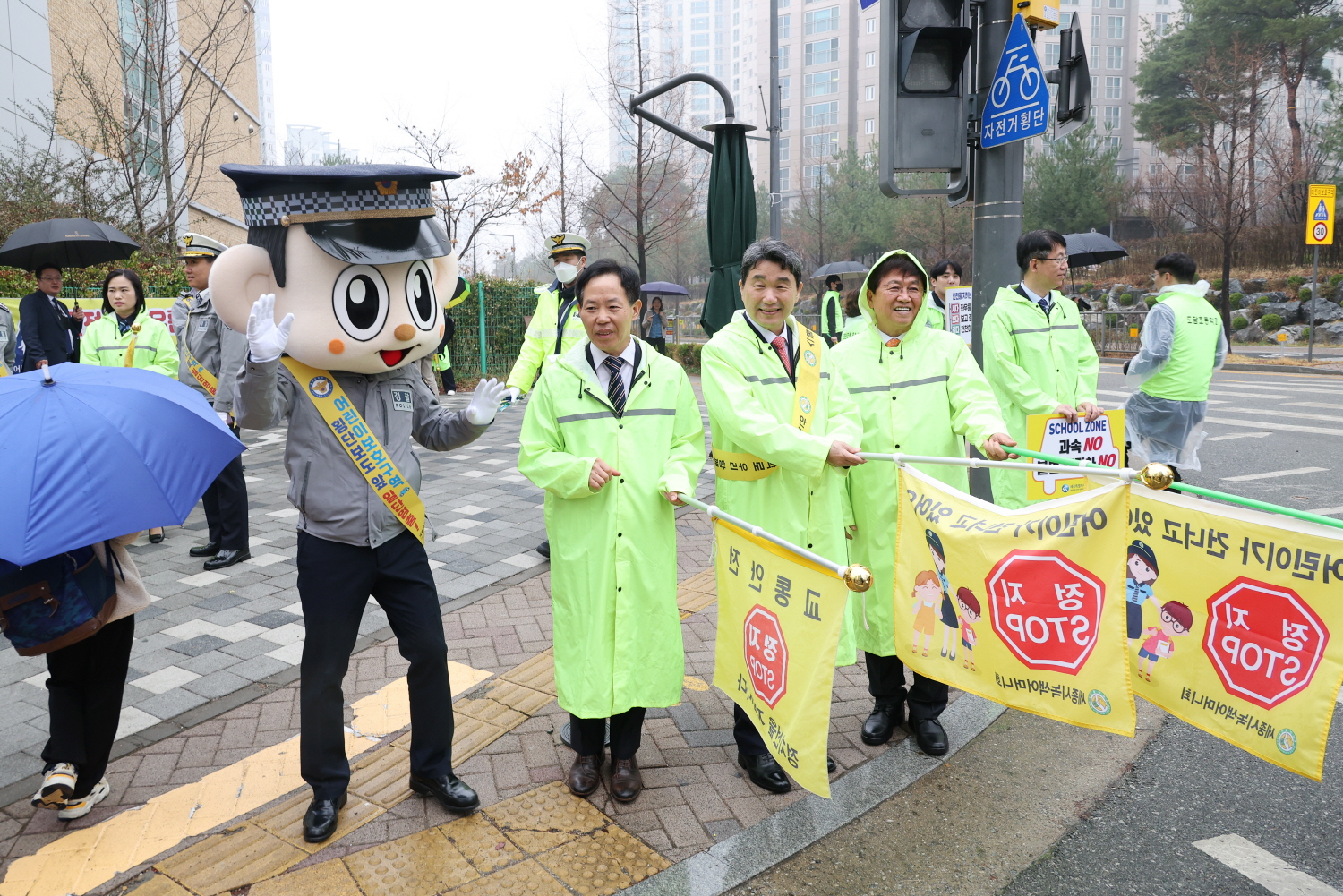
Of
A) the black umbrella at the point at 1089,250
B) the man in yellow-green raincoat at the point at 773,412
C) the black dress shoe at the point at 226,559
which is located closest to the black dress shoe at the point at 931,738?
the man in yellow-green raincoat at the point at 773,412

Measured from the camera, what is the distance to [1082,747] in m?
3.98

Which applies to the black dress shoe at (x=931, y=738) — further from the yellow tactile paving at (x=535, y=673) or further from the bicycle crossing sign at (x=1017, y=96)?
the bicycle crossing sign at (x=1017, y=96)

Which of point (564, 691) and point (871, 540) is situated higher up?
point (871, 540)

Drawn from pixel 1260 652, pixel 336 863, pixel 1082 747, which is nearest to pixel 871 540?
pixel 1082 747

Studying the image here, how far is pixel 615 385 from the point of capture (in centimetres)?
352

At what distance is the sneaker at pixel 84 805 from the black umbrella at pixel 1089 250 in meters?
10.9

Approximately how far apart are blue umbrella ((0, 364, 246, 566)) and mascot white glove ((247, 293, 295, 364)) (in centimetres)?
33

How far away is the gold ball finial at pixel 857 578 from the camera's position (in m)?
2.65

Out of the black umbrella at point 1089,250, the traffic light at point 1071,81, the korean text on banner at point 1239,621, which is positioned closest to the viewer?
the korean text on banner at point 1239,621

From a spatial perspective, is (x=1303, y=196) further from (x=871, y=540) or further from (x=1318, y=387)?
(x=871, y=540)

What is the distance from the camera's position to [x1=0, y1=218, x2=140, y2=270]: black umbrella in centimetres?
750

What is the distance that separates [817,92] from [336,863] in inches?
3374

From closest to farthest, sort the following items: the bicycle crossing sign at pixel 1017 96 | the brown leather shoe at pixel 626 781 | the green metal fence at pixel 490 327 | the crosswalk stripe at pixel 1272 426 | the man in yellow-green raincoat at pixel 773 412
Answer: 1. the brown leather shoe at pixel 626 781
2. the man in yellow-green raincoat at pixel 773 412
3. the bicycle crossing sign at pixel 1017 96
4. the crosswalk stripe at pixel 1272 426
5. the green metal fence at pixel 490 327

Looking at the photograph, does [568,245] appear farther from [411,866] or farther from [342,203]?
[411,866]
